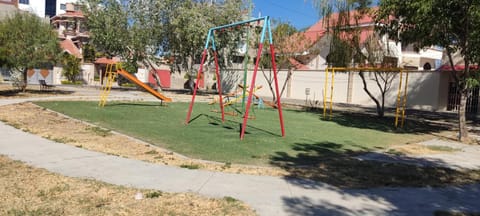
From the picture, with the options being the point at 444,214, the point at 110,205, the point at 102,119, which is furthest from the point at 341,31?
the point at 110,205

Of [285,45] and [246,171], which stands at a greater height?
[285,45]

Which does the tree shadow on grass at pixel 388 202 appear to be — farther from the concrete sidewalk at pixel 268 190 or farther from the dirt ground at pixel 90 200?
the dirt ground at pixel 90 200

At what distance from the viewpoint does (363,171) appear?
23.9 feet

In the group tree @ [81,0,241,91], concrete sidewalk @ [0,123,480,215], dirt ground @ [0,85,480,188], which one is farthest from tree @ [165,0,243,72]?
concrete sidewalk @ [0,123,480,215]

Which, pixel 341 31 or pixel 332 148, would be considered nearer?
pixel 332 148

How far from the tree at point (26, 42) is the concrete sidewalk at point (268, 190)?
15.8 metres

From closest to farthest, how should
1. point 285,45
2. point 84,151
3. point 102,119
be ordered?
point 84,151 → point 102,119 → point 285,45

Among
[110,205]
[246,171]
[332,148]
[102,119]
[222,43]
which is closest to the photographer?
[110,205]

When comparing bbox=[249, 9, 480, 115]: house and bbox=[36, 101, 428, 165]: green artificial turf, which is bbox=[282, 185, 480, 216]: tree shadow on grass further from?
bbox=[249, 9, 480, 115]: house

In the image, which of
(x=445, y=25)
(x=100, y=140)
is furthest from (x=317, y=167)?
(x=445, y=25)

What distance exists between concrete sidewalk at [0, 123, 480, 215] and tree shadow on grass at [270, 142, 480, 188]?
38 cm

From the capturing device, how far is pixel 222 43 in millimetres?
28391

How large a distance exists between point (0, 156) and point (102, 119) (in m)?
6.04

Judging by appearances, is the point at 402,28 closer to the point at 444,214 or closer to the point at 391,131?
the point at 391,131
